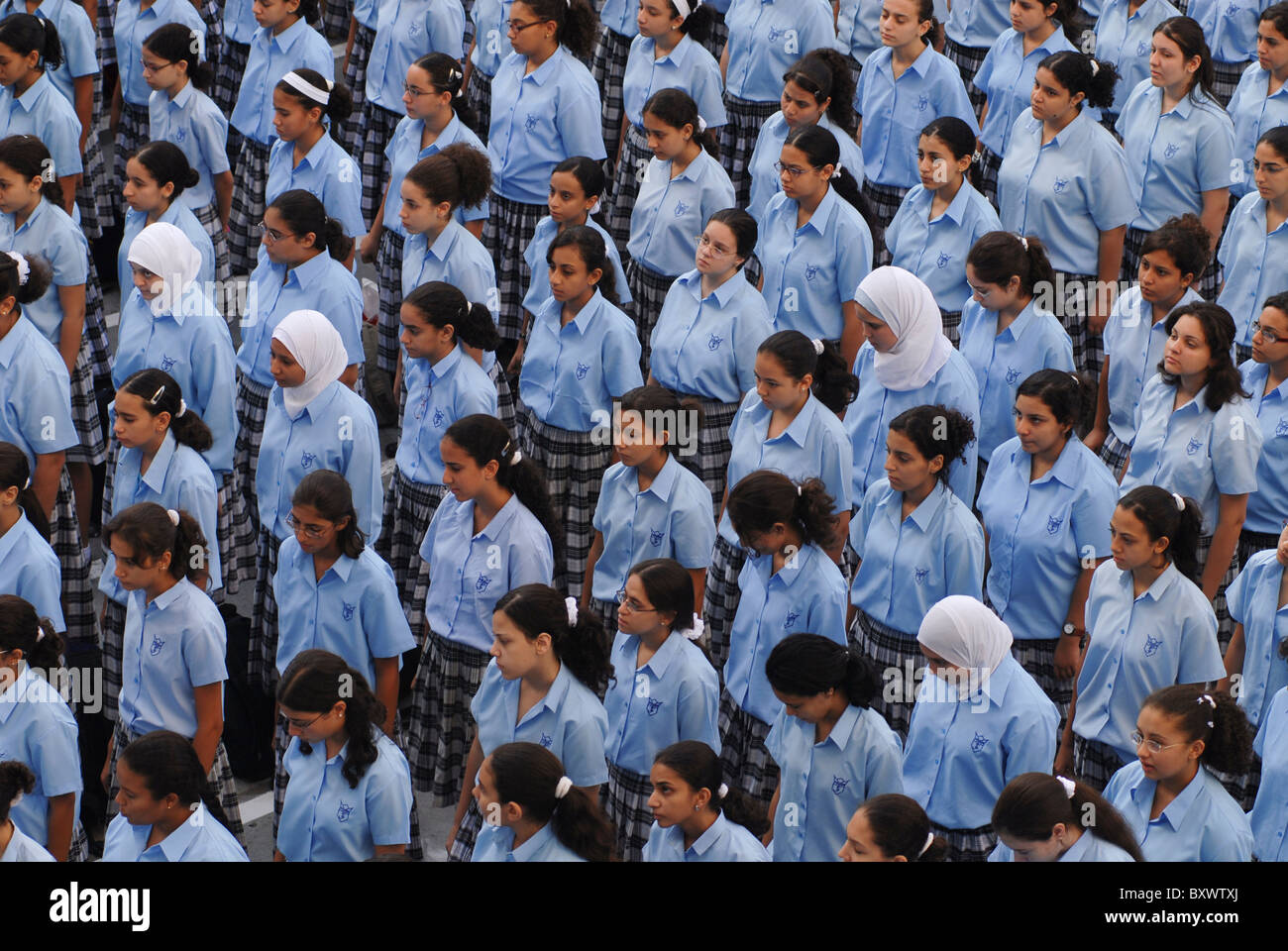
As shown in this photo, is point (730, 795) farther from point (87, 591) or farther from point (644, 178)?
point (644, 178)

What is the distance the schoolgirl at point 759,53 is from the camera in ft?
31.8

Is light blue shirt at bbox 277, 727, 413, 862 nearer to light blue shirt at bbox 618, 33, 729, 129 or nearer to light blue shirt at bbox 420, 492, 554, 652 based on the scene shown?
light blue shirt at bbox 420, 492, 554, 652

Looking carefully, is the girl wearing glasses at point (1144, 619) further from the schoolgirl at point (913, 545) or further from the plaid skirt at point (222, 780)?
the plaid skirt at point (222, 780)

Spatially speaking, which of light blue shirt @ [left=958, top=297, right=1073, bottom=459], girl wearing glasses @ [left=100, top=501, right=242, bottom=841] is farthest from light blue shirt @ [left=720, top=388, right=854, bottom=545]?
girl wearing glasses @ [left=100, top=501, right=242, bottom=841]

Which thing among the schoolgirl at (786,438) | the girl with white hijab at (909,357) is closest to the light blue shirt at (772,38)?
the girl with white hijab at (909,357)

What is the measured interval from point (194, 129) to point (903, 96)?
314 centimetres

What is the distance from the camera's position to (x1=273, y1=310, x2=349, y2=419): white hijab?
725 centimetres

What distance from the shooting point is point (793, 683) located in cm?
Result: 595

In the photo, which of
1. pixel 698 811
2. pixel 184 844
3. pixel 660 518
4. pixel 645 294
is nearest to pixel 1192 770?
pixel 698 811

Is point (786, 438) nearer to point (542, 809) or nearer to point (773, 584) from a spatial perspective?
point (773, 584)

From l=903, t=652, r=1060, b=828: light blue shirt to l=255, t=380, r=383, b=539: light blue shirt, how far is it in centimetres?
213

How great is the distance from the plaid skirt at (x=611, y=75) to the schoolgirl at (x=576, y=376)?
252 cm

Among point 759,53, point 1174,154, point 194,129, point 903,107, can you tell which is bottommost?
point 1174,154

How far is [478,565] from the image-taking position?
6855mm
